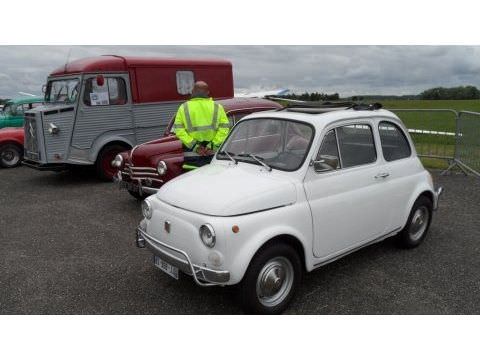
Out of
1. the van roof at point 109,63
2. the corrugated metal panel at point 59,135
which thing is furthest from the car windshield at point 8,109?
the corrugated metal panel at point 59,135

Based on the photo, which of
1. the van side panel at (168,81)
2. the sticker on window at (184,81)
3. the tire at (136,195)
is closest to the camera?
the tire at (136,195)

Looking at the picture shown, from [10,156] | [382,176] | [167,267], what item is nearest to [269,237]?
[167,267]

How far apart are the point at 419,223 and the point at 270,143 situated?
2.38 meters

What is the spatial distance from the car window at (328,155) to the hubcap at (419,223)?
5.44ft

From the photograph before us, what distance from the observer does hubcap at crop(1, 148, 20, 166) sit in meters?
12.0

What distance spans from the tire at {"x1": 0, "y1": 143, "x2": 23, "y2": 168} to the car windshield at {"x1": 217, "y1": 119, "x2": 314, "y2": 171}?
973cm

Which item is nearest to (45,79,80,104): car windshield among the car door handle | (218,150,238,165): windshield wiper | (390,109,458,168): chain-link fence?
(218,150,238,165): windshield wiper

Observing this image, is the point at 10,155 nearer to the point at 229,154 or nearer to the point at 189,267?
the point at 229,154

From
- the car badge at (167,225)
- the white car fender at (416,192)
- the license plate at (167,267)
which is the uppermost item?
the car badge at (167,225)

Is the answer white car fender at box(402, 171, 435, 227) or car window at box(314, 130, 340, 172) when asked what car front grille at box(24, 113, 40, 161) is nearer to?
car window at box(314, 130, 340, 172)

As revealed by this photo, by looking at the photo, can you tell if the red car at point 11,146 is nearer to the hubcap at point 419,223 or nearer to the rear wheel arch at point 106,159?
the rear wheel arch at point 106,159

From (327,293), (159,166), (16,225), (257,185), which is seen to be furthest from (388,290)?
(16,225)

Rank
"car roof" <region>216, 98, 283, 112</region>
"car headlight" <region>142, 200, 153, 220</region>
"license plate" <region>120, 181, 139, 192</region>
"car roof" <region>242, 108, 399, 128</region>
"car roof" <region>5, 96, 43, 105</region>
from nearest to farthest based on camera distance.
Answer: "car headlight" <region>142, 200, 153, 220</region>, "car roof" <region>242, 108, 399, 128</region>, "license plate" <region>120, 181, 139, 192</region>, "car roof" <region>216, 98, 283, 112</region>, "car roof" <region>5, 96, 43, 105</region>

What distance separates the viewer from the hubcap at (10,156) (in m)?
12.0
